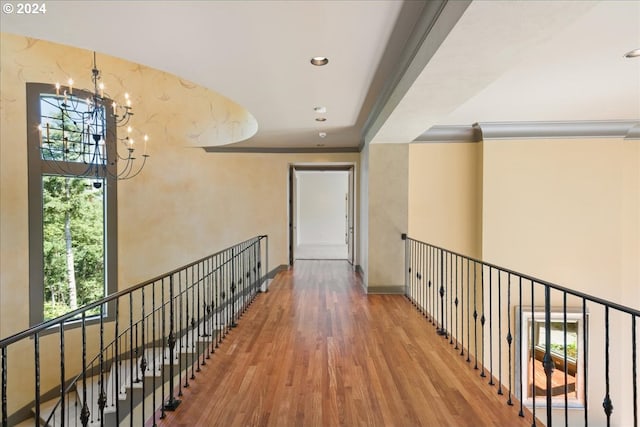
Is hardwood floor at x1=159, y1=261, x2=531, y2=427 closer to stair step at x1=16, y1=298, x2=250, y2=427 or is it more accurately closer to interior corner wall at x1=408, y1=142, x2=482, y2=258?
stair step at x1=16, y1=298, x2=250, y2=427

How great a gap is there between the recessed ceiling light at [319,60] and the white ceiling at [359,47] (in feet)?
0.17

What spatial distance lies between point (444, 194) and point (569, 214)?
6.42 ft

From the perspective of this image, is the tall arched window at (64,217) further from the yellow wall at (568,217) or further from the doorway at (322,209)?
the doorway at (322,209)

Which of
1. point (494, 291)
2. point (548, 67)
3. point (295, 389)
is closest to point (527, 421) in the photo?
point (295, 389)

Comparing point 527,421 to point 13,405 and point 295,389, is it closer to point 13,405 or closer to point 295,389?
point 295,389

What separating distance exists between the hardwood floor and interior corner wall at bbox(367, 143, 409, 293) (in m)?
0.99

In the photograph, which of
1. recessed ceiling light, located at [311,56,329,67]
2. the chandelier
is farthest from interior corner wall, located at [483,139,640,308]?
the chandelier

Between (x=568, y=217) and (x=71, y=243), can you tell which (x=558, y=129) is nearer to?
(x=568, y=217)

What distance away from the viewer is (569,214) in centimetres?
539

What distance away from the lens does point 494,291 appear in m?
5.43

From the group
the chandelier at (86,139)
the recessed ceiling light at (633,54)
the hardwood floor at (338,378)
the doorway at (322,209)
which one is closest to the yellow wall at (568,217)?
the hardwood floor at (338,378)

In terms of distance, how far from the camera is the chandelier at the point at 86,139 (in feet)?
17.1

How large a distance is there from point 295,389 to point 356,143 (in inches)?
197

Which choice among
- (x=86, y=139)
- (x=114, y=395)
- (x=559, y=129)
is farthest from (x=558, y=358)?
(x=86, y=139)
